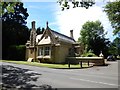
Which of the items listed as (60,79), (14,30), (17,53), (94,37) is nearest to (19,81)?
(60,79)

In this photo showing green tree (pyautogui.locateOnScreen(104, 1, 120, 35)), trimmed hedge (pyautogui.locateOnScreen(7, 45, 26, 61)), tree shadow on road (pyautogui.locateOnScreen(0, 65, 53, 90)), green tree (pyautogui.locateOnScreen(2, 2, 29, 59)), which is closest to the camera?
tree shadow on road (pyautogui.locateOnScreen(0, 65, 53, 90))

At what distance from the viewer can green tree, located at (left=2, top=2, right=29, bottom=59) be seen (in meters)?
58.0

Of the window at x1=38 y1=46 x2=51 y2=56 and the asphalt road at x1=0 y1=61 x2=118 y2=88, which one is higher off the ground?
the window at x1=38 y1=46 x2=51 y2=56

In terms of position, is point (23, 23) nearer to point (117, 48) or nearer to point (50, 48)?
point (50, 48)

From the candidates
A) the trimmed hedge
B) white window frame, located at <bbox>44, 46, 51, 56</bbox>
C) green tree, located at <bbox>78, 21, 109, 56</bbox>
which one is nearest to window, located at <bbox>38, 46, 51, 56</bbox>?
white window frame, located at <bbox>44, 46, 51, 56</bbox>

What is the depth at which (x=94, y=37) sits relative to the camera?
92.4 meters

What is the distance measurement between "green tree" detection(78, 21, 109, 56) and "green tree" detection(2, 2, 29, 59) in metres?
28.7

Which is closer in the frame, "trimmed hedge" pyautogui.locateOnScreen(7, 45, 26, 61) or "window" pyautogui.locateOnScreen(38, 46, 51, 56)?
"window" pyautogui.locateOnScreen(38, 46, 51, 56)

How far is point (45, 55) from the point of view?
146 ft

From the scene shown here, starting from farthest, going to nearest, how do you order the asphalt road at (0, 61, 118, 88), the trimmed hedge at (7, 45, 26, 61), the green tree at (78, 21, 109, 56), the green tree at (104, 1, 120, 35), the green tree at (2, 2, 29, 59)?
the green tree at (78, 21, 109, 56)
the green tree at (2, 2, 29, 59)
the trimmed hedge at (7, 45, 26, 61)
the green tree at (104, 1, 120, 35)
the asphalt road at (0, 61, 118, 88)

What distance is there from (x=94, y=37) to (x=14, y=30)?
39474mm

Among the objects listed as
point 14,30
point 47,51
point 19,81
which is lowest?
point 19,81

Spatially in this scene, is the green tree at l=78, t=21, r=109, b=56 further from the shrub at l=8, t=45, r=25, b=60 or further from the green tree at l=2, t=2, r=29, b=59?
the shrub at l=8, t=45, r=25, b=60

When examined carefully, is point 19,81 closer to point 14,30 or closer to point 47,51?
point 47,51
